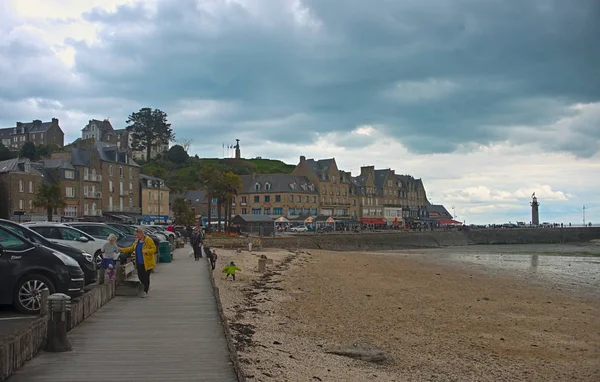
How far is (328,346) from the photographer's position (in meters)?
12.8

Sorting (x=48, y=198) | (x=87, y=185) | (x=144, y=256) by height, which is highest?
(x=87, y=185)

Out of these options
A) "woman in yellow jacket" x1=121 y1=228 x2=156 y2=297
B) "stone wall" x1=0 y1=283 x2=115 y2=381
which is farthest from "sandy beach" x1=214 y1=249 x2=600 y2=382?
"stone wall" x1=0 y1=283 x2=115 y2=381

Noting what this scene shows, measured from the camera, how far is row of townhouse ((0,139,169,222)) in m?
56.8

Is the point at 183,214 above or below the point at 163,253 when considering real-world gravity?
above

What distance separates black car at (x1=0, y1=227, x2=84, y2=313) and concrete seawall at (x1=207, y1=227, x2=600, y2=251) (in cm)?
4068

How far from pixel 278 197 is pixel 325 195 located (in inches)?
452

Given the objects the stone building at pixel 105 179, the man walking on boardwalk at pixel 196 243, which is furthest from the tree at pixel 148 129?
the man walking on boardwalk at pixel 196 243

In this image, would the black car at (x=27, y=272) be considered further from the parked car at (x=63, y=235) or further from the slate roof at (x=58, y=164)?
the slate roof at (x=58, y=164)

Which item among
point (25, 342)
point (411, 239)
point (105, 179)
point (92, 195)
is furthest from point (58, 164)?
point (25, 342)

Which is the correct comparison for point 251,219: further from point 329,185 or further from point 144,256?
point 144,256

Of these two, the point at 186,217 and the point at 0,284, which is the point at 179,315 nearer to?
the point at 0,284

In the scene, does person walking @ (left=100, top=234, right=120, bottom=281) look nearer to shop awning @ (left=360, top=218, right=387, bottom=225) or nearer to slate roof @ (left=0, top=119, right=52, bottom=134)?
shop awning @ (left=360, top=218, right=387, bottom=225)

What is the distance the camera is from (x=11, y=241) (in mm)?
10578

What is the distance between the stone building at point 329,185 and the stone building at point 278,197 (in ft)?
5.86
